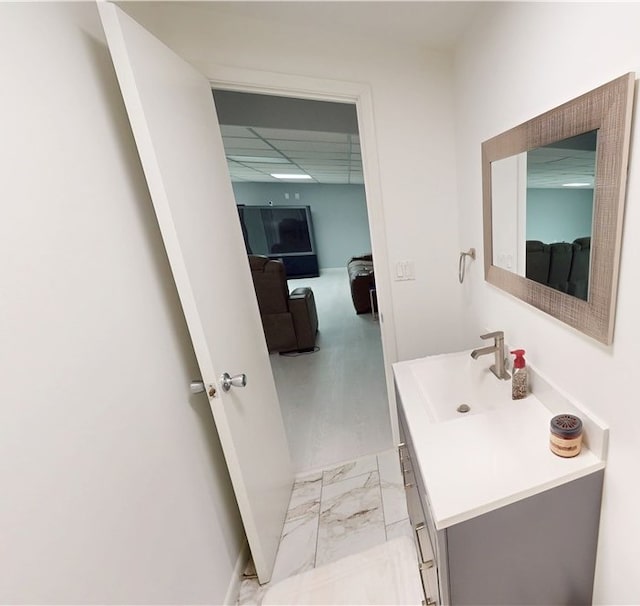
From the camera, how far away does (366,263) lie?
4.97m

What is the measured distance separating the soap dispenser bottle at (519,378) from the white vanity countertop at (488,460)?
0.03 metres

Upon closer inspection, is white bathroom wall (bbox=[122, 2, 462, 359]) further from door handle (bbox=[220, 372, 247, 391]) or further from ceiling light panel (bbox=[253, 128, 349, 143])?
ceiling light panel (bbox=[253, 128, 349, 143])

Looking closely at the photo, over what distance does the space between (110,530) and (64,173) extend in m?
0.82

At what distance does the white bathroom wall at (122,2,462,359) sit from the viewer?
108 centimetres

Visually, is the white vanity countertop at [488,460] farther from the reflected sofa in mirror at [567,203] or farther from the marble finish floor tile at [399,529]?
the marble finish floor tile at [399,529]

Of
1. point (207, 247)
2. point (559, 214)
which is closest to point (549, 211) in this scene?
point (559, 214)


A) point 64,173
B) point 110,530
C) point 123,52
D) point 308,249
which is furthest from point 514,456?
point 308,249

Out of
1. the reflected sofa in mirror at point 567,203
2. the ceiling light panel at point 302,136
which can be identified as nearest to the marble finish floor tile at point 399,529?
the reflected sofa in mirror at point 567,203

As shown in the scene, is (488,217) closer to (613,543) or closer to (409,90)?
(409,90)

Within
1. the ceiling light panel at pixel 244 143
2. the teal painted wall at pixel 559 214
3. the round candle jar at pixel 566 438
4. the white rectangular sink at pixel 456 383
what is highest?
the ceiling light panel at pixel 244 143

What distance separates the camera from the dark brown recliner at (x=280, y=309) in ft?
10.1

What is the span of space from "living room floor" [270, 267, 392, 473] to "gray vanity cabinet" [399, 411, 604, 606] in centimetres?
109

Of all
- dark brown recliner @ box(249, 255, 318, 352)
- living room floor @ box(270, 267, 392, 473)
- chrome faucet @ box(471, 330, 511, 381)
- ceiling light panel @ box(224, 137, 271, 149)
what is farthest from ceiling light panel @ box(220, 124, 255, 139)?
chrome faucet @ box(471, 330, 511, 381)

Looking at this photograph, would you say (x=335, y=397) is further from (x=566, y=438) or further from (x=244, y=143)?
(x=244, y=143)
